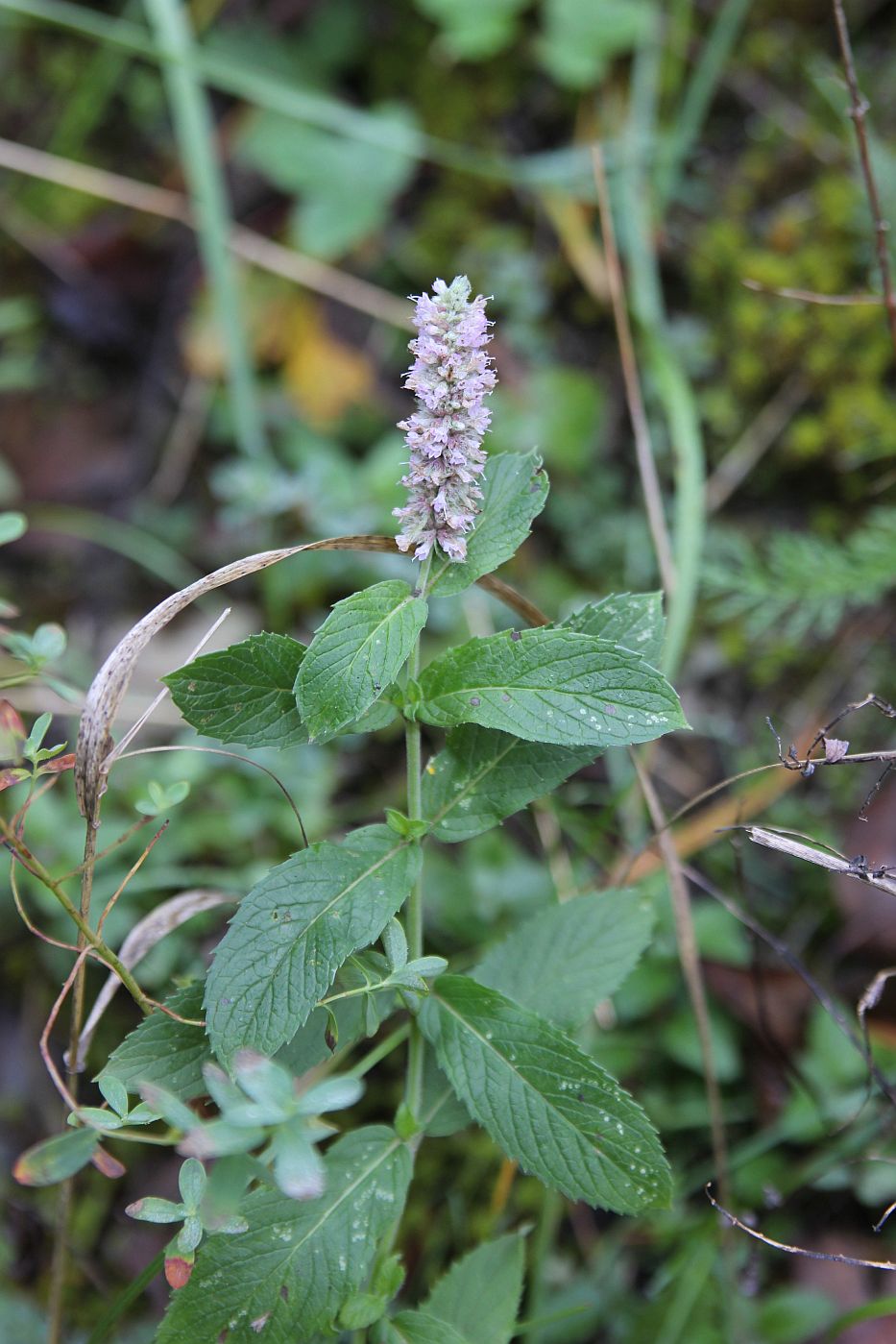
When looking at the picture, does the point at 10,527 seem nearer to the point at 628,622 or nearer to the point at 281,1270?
the point at 628,622

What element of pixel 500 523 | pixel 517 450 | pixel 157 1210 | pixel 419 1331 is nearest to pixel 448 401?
pixel 500 523

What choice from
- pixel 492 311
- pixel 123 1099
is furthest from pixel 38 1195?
pixel 492 311

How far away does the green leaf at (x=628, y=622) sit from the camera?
1.29m

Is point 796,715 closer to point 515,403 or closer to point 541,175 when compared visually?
point 515,403

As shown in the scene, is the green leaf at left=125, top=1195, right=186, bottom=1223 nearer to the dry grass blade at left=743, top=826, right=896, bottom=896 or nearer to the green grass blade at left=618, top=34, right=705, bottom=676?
the dry grass blade at left=743, top=826, right=896, bottom=896

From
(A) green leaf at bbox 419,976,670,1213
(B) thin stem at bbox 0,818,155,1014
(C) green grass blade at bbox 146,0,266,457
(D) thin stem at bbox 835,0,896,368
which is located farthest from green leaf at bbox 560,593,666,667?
(C) green grass blade at bbox 146,0,266,457

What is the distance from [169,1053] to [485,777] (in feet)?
1.79

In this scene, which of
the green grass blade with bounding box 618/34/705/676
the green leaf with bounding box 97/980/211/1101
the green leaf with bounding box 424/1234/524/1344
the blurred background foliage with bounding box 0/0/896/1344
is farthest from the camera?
the green grass blade with bounding box 618/34/705/676

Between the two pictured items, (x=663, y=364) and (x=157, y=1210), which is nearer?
(x=157, y=1210)

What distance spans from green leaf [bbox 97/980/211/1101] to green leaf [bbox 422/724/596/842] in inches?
15.8

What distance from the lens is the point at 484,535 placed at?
1.23 metres

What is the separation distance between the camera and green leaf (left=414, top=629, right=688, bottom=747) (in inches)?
43.7

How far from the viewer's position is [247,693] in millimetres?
1199

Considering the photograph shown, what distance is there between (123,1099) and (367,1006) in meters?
0.31
